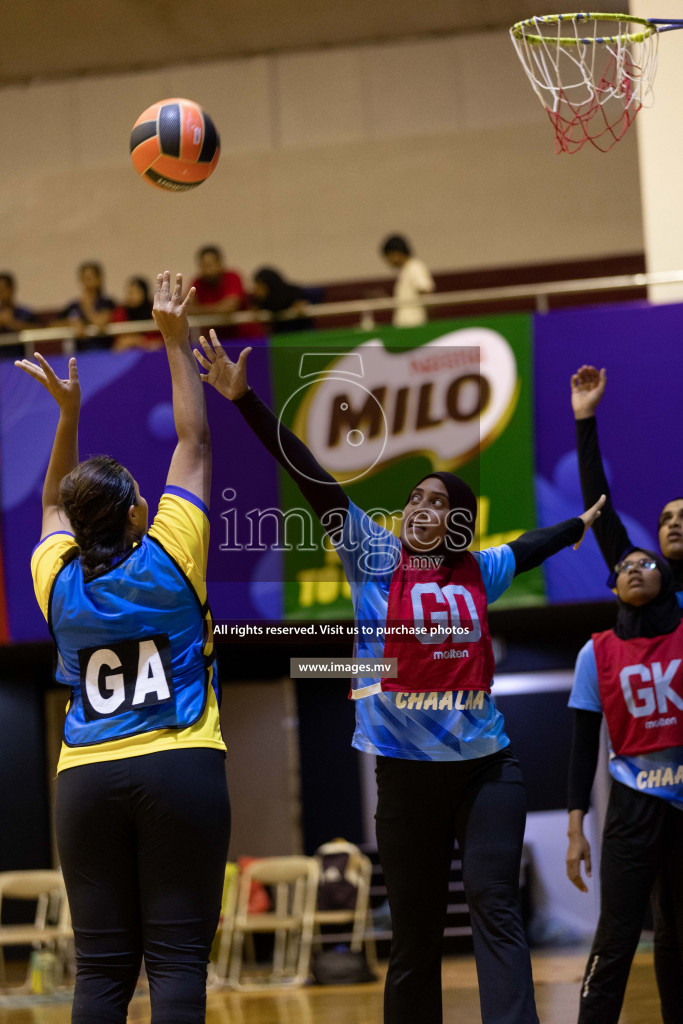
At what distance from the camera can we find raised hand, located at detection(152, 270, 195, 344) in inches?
125

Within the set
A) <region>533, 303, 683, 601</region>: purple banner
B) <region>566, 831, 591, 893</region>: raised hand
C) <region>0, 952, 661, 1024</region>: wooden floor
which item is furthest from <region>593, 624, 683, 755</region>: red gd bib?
<region>533, 303, 683, 601</region>: purple banner

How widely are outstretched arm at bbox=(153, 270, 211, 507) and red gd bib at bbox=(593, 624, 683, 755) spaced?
6.03 feet

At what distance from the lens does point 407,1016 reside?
3.34 metres

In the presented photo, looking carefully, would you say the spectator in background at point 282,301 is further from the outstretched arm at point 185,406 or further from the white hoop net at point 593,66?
the outstretched arm at point 185,406

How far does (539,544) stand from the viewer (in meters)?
3.70

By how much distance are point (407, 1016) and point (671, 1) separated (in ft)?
20.4

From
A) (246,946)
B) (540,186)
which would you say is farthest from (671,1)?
(246,946)

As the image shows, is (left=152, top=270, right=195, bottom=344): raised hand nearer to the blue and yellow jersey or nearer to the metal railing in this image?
the blue and yellow jersey

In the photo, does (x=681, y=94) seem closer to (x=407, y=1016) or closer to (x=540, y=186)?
(x=540, y=186)

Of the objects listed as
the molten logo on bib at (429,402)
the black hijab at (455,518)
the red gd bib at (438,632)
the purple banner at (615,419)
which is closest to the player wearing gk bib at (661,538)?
the black hijab at (455,518)

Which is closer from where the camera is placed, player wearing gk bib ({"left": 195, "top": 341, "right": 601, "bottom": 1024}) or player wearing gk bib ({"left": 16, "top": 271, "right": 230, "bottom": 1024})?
player wearing gk bib ({"left": 16, "top": 271, "right": 230, "bottom": 1024})

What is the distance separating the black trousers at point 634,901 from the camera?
151 inches

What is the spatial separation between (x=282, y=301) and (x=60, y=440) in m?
5.61

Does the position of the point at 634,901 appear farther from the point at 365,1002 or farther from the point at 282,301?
the point at 282,301
